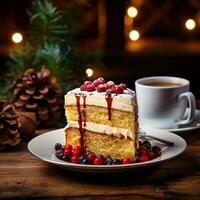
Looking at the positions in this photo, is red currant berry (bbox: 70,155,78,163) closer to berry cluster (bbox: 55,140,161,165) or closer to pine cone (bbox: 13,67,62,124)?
berry cluster (bbox: 55,140,161,165)

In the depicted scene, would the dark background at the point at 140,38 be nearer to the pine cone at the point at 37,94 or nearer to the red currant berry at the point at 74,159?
the pine cone at the point at 37,94

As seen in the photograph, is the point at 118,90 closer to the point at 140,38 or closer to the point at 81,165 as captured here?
the point at 81,165

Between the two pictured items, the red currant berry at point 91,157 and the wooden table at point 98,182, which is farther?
the red currant berry at point 91,157

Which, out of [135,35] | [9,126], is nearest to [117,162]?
[9,126]

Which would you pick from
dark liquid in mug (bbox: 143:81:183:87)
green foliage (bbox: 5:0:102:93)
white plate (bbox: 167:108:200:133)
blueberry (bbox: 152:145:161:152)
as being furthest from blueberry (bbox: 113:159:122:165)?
green foliage (bbox: 5:0:102:93)

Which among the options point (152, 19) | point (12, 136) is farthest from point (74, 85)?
point (152, 19)

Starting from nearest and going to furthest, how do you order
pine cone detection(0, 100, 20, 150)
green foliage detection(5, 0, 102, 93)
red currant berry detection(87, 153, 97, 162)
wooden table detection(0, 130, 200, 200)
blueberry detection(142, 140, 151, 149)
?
wooden table detection(0, 130, 200, 200) < red currant berry detection(87, 153, 97, 162) < blueberry detection(142, 140, 151, 149) < pine cone detection(0, 100, 20, 150) < green foliage detection(5, 0, 102, 93)

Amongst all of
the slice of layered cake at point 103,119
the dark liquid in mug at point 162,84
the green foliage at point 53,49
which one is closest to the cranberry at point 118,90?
the slice of layered cake at point 103,119
